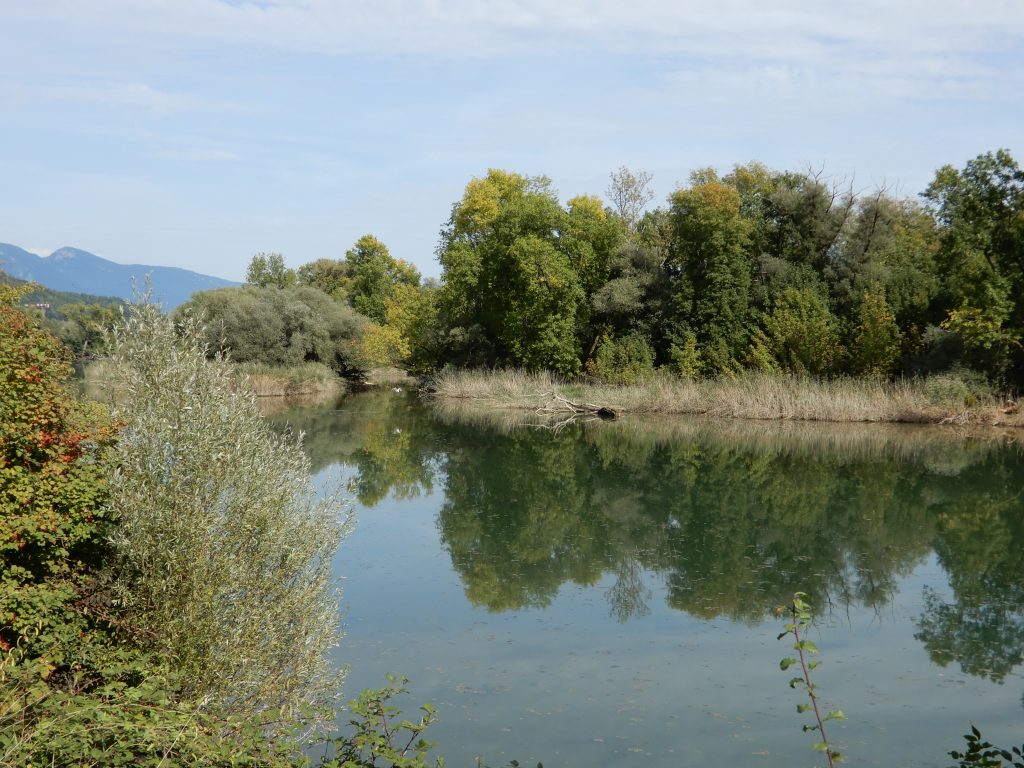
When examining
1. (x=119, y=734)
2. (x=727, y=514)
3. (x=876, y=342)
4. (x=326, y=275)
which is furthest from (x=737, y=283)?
(x=326, y=275)

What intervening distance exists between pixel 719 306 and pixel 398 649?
83.7 ft

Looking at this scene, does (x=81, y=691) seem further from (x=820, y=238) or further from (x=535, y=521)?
(x=820, y=238)

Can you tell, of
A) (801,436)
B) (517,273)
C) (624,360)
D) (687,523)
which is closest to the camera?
(687,523)

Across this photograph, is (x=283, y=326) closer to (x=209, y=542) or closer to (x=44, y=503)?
(x=44, y=503)

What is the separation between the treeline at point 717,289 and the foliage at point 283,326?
0.13 m

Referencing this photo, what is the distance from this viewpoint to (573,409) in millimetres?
31391

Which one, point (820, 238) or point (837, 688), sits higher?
point (820, 238)

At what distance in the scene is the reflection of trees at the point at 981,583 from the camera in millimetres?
9141

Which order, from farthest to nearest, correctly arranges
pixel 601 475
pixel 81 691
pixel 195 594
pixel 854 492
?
1. pixel 601 475
2. pixel 854 492
3. pixel 195 594
4. pixel 81 691

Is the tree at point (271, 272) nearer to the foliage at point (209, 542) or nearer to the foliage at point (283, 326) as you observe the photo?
the foliage at point (283, 326)

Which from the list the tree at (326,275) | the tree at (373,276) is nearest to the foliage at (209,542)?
the tree at (373,276)

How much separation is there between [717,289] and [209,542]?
92.5 ft

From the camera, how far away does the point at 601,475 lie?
Result: 63.6 ft

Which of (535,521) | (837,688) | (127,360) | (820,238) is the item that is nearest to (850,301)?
(820,238)
